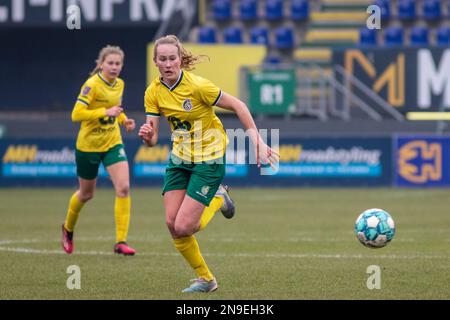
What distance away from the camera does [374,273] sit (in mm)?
9359

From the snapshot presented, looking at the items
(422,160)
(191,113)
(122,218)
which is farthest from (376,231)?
(422,160)

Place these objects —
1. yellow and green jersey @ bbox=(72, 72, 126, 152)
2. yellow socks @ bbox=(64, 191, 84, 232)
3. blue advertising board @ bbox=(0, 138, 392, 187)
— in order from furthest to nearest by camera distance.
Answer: blue advertising board @ bbox=(0, 138, 392, 187)
yellow and green jersey @ bbox=(72, 72, 126, 152)
yellow socks @ bbox=(64, 191, 84, 232)

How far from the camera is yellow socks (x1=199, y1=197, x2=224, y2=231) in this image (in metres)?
8.73

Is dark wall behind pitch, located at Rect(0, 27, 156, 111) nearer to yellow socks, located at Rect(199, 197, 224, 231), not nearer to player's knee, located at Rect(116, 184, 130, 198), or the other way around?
player's knee, located at Rect(116, 184, 130, 198)

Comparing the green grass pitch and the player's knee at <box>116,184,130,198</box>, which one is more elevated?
the player's knee at <box>116,184,130,198</box>

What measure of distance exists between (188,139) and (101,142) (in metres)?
3.34

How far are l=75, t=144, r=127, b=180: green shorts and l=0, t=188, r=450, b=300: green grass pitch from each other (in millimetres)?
883

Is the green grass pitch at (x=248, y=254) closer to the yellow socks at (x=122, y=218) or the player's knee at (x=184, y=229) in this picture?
the yellow socks at (x=122, y=218)

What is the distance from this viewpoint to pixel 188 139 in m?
8.74

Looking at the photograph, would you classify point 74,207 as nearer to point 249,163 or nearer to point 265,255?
point 265,255

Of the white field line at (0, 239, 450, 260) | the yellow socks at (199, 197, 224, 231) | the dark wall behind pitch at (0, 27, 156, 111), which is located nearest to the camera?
the yellow socks at (199, 197, 224, 231)

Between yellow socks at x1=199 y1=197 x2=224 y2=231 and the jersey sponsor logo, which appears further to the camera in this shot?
the jersey sponsor logo

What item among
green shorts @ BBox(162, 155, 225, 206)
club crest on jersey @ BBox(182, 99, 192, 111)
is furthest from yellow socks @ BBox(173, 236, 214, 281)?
club crest on jersey @ BBox(182, 99, 192, 111)
